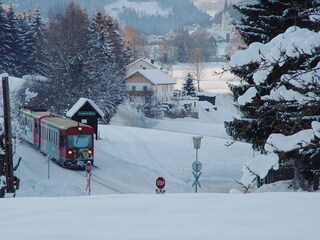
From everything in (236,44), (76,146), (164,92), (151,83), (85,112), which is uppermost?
(236,44)

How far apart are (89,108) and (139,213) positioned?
28226 mm

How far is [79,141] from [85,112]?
19.2 ft

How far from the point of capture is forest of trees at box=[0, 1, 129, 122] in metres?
48.6

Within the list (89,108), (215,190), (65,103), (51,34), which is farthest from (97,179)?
(51,34)

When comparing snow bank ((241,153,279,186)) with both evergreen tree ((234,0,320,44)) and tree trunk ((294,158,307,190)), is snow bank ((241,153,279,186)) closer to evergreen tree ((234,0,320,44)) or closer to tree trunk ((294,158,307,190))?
tree trunk ((294,158,307,190))

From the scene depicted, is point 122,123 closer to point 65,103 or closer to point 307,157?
point 65,103

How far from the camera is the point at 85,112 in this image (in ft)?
111

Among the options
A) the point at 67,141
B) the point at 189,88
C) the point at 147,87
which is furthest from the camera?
the point at 147,87

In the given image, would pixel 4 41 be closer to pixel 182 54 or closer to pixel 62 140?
pixel 62 140

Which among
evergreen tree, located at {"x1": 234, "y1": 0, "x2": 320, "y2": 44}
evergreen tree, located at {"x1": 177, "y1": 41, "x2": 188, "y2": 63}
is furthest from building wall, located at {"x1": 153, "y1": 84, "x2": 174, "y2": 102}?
evergreen tree, located at {"x1": 234, "y1": 0, "x2": 320, "y2": 44}

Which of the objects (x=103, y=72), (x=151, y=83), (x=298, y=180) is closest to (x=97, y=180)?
(x=298, y=180)

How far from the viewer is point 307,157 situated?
1294 centimetres

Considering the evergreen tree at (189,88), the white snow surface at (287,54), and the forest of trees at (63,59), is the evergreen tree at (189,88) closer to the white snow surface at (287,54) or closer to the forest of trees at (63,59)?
the forest of trees at (63,59)

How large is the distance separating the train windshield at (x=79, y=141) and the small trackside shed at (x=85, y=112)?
4981 millimetres
